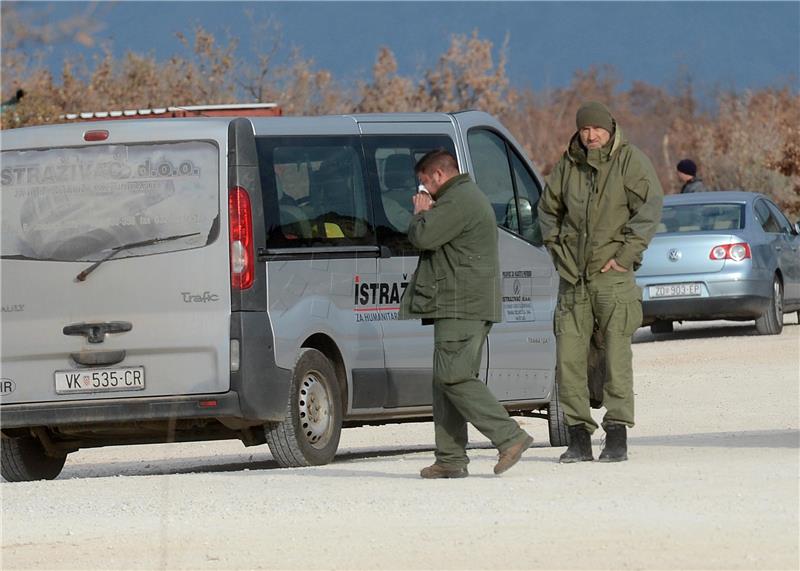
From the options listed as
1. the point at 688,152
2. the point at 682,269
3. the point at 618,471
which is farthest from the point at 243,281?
the point at 688,152

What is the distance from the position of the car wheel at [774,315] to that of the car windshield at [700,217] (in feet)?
2.81

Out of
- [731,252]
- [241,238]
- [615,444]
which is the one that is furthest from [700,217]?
[615,444]

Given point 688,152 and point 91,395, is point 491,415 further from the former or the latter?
point 688,152

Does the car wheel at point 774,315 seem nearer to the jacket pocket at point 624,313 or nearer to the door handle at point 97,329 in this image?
the jacket pocket at point 624,313

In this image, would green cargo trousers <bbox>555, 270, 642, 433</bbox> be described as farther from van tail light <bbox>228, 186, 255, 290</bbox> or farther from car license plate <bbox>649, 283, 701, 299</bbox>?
car license plate <bbox>649, 283, 701, 299</bbox>

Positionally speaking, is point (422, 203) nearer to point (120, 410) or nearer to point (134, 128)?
point (134, 128)

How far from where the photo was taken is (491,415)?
33.1 ft

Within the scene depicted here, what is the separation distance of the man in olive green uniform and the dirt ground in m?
0.34

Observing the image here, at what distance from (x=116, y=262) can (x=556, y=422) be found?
3555 millimetres

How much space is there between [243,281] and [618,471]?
2422 mm

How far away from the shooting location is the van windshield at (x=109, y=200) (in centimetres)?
1117

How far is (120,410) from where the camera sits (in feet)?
37.0

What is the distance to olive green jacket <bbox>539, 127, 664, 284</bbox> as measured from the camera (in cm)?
1047

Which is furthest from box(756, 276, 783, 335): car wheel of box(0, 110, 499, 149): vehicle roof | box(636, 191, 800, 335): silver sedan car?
box(0, 110, 499, 149): vehicle roof
